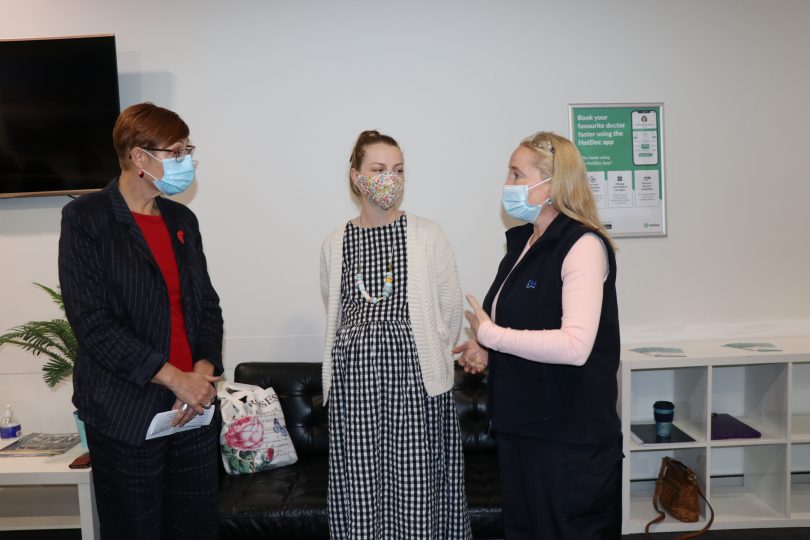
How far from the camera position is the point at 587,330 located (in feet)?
5.21

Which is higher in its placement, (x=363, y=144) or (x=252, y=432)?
(x=363, y=144)

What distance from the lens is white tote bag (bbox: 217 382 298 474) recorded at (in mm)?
2775

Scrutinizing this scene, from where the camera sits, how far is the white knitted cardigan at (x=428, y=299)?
2.27 meters

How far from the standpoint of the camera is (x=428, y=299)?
7.51ft

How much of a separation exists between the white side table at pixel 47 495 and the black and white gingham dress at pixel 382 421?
1.02 metres

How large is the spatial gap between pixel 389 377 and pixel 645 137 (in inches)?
76.9

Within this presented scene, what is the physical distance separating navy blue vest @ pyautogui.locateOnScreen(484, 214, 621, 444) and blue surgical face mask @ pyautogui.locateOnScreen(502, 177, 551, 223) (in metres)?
0.10

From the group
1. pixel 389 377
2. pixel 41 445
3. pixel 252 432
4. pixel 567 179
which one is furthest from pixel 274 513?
pixel 567 179

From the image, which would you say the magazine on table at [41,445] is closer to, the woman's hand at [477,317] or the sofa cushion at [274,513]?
the sofa cushion at [274,513]

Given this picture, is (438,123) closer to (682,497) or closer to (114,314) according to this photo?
(114,314)

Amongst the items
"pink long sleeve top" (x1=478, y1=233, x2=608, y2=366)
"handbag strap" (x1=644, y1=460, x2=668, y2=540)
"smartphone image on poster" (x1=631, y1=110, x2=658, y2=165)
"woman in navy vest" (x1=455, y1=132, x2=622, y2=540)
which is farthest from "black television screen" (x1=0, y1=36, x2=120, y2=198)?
"handbag strap" (x1=644, y1=460, x2=668, y2=540)

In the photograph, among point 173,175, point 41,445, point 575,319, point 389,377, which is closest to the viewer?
point 575,319

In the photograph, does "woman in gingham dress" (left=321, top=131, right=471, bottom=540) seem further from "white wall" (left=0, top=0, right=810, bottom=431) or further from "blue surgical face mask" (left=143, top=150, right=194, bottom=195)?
"white wall" (left=0, top=0, right=810, bottom=431)

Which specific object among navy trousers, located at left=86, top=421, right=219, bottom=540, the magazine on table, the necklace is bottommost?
the magazine on table
